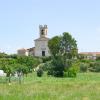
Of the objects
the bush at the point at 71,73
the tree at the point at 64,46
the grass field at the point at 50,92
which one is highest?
the tree at the point at 64,46

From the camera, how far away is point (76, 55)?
304 feet

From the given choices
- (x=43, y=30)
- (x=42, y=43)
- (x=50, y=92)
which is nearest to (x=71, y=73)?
(x=50, y=92)

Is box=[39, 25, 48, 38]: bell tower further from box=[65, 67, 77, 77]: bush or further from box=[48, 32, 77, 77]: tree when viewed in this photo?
box=[65, 67, 77, 77]: bush

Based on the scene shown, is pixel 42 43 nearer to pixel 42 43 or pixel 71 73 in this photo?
pixel 42 43

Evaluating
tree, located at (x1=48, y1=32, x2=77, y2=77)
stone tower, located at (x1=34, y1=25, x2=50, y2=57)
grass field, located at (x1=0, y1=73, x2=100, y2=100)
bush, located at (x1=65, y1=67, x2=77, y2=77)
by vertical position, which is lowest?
grass field, located at (x1=0, y1=73, x2=100, y2=100)

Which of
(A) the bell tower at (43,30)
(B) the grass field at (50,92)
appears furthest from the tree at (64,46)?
(B) the grass field at (50,92)

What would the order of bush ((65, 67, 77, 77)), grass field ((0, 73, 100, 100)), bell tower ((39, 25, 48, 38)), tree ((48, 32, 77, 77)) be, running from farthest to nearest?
bell tower ((39, 25, 48, 38))
tree ((48, 32, 77, 77))
bush ((65, 67, 77, 77))
grass field ((0, 73, 100, 100))

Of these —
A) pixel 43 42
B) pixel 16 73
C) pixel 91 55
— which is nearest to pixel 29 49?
pixel 43 42

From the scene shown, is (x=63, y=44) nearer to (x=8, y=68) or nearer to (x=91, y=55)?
(x=91, y=55)

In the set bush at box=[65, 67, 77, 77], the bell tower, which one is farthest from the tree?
bush at box=[65, 67, 77, 77]

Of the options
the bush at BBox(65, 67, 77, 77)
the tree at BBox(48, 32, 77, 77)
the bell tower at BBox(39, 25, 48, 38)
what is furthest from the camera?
the bell tower at BBox(39, 25, 48, 38)

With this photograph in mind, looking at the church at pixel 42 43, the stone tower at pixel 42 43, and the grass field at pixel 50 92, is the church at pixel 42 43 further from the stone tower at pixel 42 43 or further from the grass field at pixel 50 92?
the grass field at pixel 50 92

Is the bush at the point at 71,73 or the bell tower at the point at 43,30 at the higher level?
the bell tower at the point at 43,30

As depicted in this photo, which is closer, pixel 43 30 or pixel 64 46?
pixel 64 46
